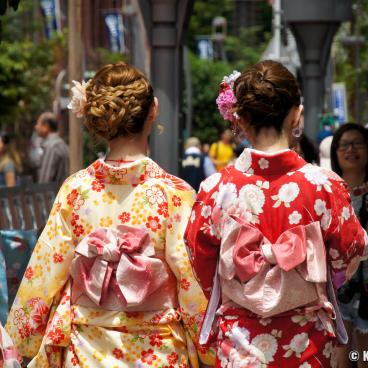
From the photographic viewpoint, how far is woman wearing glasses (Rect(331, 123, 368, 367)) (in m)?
7.86

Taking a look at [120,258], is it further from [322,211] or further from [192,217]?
[322,211]

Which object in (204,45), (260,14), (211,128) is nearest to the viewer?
(211,128)

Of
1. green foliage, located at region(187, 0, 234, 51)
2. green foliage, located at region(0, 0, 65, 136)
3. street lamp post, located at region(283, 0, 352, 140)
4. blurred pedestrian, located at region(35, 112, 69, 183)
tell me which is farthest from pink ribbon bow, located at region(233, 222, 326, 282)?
green foliage, located at region(187, 0, 234, 51)

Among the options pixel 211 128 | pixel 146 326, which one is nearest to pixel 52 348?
pixel 146 326

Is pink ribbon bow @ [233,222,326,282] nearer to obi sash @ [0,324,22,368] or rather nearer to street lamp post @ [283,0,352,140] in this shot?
obi sash @ [0,324,22,368]

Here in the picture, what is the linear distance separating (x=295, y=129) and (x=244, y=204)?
394mm

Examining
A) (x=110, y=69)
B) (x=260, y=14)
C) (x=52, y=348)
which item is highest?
(x=110, y=69)

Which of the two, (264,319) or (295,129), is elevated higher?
(295,129)

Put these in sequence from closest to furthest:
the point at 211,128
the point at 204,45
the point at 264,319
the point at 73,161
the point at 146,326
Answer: the point at 264,319, the point at 146,326, the point at 73,161, the point at 211,128, the point at 204,45

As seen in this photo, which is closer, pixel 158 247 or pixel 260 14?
pixel 158 247

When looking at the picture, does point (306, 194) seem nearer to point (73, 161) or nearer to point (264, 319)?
point (264, 319)

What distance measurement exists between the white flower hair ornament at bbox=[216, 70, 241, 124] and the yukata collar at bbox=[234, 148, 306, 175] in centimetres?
28

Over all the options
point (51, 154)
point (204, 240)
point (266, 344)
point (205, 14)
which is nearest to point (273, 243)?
point (204, 240)

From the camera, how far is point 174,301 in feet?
18.9
